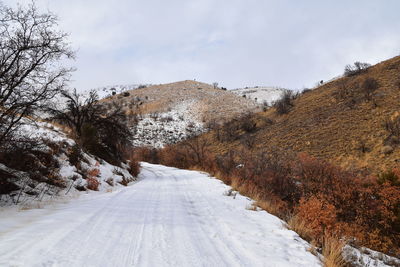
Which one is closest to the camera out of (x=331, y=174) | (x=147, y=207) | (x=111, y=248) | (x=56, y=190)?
(x=111, y=248)

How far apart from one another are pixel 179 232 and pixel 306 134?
21.5 meters

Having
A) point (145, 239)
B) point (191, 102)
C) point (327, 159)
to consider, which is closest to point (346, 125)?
point (327, 159)

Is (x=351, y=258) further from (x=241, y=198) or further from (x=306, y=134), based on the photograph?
(x=306, y=134)

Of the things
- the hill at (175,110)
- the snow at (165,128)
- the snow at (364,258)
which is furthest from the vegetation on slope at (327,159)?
the hill at (175,110)

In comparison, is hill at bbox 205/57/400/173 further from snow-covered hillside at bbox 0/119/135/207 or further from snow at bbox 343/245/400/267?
snow-covered hillside at bbox 0/119/135/207

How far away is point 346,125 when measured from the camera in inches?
810

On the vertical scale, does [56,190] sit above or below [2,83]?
below

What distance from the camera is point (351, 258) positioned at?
3861 millimetres

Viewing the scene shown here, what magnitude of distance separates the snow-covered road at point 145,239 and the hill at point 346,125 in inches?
493

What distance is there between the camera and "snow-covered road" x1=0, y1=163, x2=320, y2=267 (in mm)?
3007

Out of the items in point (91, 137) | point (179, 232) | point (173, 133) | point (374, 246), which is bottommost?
point (374, 246)

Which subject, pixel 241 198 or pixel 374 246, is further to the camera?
pixel 241 198

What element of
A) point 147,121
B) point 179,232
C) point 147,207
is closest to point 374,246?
point 179,232

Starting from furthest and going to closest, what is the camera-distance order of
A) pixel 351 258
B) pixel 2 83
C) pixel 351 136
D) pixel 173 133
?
pixel 173 133 < pixel 351 136 < pixel 2 83 < pixel 351 258
